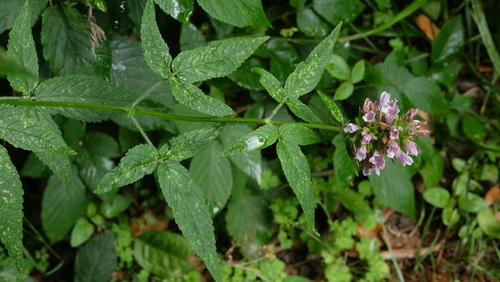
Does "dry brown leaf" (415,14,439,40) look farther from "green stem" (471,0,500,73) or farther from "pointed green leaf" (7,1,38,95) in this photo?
"pointed green leaf" (7,1,38,95)

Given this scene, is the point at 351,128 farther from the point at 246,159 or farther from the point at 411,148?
the point at 246,159

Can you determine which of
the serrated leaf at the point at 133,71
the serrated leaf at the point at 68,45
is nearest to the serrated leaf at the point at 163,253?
the serrated leaf at the point at 133,71

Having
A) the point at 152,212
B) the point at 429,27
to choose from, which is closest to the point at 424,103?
the point at 429,27

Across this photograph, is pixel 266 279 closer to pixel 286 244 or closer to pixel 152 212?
pixel 286 244

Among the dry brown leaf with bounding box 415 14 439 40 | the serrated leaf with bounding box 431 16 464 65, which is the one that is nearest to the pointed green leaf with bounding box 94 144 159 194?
the serrated leaf with bounding box 431 16 464 65

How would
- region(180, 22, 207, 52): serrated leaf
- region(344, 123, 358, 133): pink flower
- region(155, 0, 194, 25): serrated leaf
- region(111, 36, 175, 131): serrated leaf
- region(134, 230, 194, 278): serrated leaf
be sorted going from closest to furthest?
1. region(344, 123, 358, 133): pink flower
2. region(155, 0, 194, 25): serrated leaf
3. region(111, 36, 175, 131): serrated leaf
4. region(180, 22, 207, 52): serrated leaf
5. region(134, 230, 194, 278): serrated leaf

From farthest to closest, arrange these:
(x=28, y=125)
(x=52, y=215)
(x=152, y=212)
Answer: (x=152, y=212)
(x=52, y=215)
(x=28, y=125)
